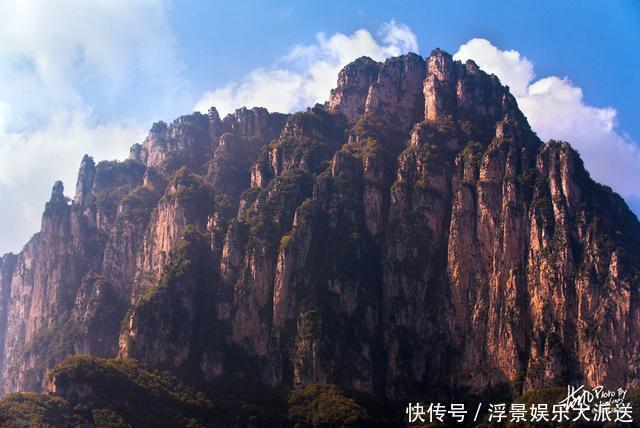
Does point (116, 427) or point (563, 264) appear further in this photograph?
point (563, 264)

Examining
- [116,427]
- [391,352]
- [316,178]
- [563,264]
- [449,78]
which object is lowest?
A: [116,427]

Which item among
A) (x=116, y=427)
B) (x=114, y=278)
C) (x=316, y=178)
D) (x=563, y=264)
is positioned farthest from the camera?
(x=114, y=278)

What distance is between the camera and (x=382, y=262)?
14925 centimetres

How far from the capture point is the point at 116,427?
117 m

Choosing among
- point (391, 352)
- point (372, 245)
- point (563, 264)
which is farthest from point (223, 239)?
point (563, 264)

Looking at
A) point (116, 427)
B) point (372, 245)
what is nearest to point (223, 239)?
point (372, 245)

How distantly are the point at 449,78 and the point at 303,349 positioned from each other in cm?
6279

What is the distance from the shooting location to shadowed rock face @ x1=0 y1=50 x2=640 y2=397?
132750mm

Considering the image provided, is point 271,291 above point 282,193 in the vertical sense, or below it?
below

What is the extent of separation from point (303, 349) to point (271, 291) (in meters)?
13.0

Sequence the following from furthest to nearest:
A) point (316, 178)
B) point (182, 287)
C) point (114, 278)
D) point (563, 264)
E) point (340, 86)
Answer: point (340, 86) → point (114, 278) → point (316, 178) → point (182, 287) → point (563, 264)

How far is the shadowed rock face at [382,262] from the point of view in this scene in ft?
436

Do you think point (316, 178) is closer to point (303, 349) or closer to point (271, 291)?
point (271, 291)

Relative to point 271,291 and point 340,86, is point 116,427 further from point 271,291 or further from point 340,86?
point 340,86
